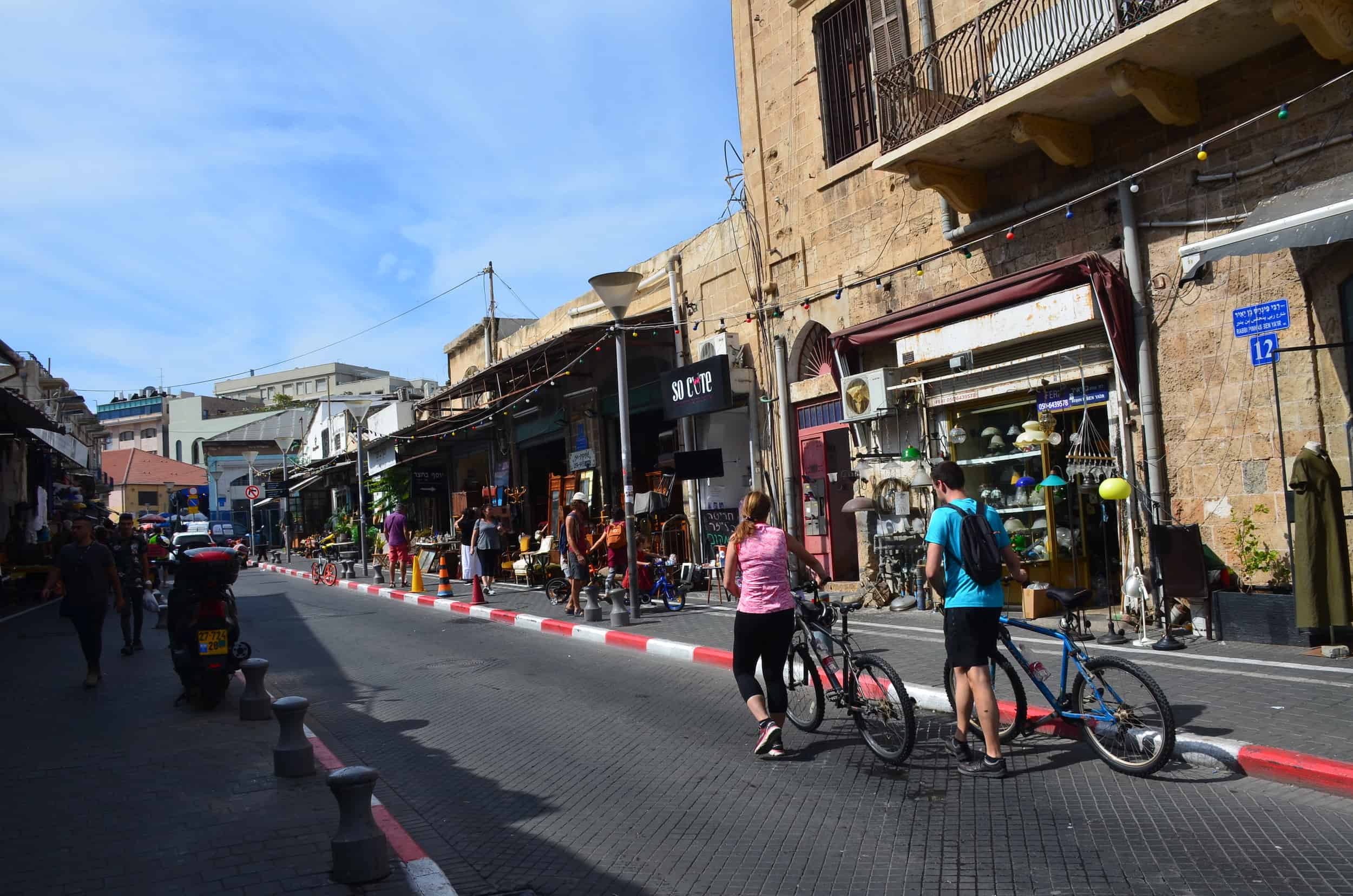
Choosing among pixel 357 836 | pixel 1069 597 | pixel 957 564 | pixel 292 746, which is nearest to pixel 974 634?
pixel 957 564

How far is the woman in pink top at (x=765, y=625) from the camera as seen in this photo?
20.5 ft

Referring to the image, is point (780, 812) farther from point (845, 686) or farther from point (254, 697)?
point (254, 697)

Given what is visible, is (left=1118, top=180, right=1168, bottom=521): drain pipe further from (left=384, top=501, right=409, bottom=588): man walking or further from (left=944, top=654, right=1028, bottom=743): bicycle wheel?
(left=384, top=501, right=409, bottom=588): man walking

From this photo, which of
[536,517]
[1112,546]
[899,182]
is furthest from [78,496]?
[1112,546]

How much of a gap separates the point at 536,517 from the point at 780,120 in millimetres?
13113

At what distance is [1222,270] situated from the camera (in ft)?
31.3

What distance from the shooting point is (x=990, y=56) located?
11102mm

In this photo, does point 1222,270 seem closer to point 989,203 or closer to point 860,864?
point 989,203

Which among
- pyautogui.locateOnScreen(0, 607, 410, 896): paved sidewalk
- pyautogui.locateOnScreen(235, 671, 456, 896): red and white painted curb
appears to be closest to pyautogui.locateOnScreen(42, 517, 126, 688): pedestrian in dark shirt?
pyautogui.locateOnScreen(0, 607, 410, 896): paved sidewalk

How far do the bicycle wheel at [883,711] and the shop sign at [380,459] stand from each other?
77.8 ft

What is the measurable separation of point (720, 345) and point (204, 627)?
33.7ft

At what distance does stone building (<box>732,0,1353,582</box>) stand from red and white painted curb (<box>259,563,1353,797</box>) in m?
4.30

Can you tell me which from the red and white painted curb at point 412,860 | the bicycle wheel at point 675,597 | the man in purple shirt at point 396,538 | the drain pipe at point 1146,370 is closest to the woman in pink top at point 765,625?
the red and white painted curb at point 412,860

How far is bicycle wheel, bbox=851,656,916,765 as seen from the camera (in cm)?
586
